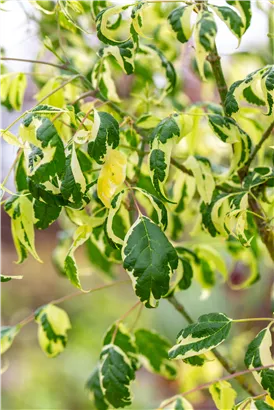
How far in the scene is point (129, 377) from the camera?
868mm

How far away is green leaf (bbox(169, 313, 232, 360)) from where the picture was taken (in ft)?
2.23

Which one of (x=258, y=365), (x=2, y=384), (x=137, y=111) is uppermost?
(x=137, y=111)

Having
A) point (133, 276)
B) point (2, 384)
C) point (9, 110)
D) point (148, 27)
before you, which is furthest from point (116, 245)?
point (2, 384)

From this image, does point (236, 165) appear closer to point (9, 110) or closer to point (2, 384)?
point (9, 110)

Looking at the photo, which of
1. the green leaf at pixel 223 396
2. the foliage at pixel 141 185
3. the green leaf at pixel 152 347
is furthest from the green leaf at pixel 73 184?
the green leaf at pixel 152 347

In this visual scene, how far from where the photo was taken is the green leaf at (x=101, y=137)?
25.3 inches

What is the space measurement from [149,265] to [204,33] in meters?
0.26

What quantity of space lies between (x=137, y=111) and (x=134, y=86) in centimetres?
26

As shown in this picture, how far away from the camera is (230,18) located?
669mm

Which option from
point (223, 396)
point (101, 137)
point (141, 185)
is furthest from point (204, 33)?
point (223, 396)

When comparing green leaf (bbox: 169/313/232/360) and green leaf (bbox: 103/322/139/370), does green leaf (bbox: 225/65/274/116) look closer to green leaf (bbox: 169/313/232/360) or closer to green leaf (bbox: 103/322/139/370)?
green leaf (bbox: 169/313/232/360)

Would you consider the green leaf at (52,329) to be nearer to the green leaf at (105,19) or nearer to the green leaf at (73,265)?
the green leaf at (73,265)

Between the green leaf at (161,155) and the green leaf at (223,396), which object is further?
the green leaf at (223,396)

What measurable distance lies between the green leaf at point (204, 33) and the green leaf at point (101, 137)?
128mm
